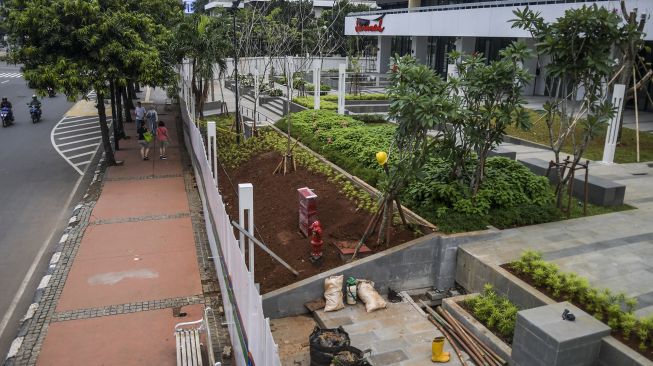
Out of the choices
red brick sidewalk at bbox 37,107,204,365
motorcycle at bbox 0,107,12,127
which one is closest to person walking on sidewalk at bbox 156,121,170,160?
red brick sidewalk at bbox 37,107,204,365

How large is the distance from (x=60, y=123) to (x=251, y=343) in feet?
79.8

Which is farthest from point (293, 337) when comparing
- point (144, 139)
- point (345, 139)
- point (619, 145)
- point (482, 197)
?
point (619, 145)

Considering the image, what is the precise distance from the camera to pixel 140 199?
48.4ft

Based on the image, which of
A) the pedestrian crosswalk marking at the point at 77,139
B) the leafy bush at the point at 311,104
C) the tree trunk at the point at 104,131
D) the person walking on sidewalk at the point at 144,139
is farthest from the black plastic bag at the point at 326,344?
the leafy bush at the point at 311,104

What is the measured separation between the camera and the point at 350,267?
29.2 ft

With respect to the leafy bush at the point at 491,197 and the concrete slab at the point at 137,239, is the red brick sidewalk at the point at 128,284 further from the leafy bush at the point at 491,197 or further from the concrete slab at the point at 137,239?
the leafy bush at the point at 491,197

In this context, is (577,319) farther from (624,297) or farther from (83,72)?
(83,72)

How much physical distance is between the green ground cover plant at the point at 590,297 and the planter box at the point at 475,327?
40.1 inches

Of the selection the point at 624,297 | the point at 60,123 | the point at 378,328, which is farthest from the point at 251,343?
the point at 60,123

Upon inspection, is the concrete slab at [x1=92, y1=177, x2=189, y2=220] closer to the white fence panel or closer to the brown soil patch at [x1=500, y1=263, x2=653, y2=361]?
the white fence panel

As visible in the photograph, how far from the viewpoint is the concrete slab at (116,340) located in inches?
302

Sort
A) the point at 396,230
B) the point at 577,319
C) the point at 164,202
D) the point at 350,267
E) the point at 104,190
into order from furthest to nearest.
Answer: the point at 104,190, the point at 164,202, the point at 396,230, the point at 350,267, the point at 577,319

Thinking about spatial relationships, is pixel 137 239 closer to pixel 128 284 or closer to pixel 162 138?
pixel 128 284

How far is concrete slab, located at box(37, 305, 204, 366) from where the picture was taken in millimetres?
7668
